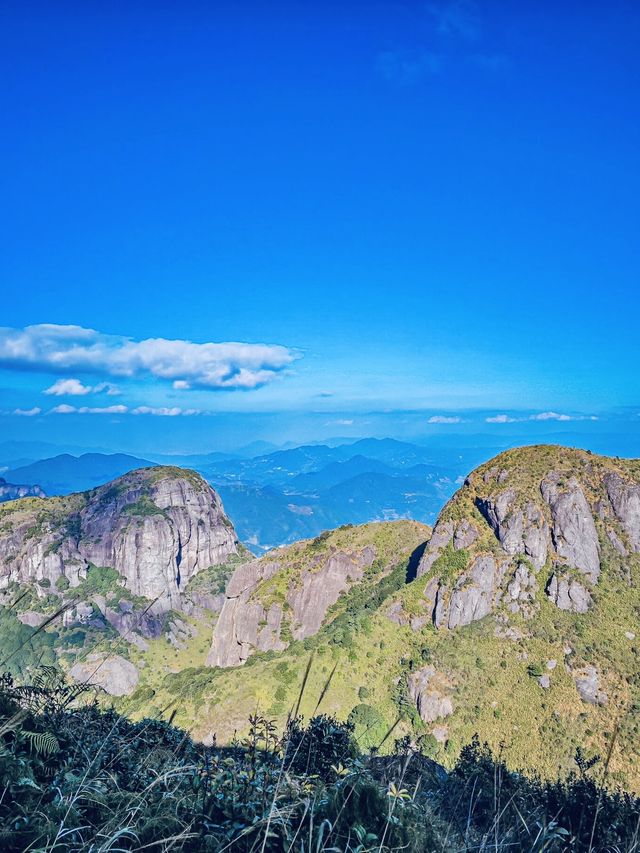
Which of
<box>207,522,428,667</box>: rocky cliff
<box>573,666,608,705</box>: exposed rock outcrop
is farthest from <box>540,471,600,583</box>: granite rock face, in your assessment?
<box>207,522,428,667</box>: rocky cliff

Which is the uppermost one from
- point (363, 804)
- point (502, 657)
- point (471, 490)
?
point (363, 804)

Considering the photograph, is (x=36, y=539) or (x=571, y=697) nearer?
(x=571, y=697)

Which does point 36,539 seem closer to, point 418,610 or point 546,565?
point 418,610

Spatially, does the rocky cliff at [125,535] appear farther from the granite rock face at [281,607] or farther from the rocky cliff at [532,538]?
the rocky cliff at [532,538]

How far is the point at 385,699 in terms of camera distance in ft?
131

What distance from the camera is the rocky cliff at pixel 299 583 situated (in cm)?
5631

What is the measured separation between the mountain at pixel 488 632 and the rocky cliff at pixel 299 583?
0.80 feet

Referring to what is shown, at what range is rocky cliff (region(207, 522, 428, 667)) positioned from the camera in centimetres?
5631

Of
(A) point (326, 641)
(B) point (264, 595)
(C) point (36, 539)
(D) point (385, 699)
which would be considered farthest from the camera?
(C) point (36, 539)

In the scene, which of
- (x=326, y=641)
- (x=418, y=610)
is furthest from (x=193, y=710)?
(x=418, y=610)

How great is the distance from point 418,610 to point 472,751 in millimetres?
27910

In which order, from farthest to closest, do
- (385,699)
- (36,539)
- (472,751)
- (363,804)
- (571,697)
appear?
(36,539)
(385,699)
(571,697)
(472,751)
(363,804)

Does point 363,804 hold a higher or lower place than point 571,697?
higher

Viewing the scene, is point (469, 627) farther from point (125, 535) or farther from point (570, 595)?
point (125, 535)
